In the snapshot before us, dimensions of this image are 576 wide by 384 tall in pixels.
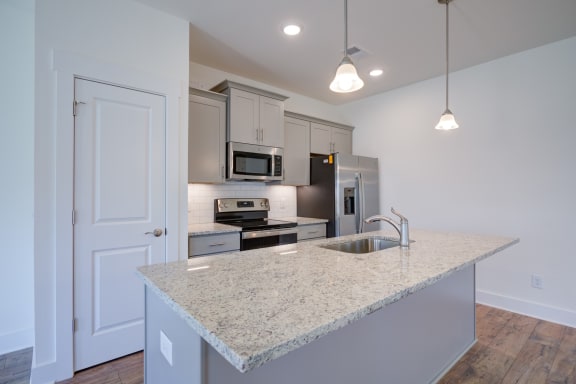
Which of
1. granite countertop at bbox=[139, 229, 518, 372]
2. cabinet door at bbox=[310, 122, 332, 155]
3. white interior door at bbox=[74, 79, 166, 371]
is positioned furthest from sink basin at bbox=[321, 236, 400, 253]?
cabinet door at bbox=[310, 122, 332, 155]

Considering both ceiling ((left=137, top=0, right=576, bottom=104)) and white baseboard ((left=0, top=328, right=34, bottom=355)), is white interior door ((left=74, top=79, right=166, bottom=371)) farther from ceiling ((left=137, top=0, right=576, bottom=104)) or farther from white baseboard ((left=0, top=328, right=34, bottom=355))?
ceiling ((left=137, top=0, right=576, bottom=104))

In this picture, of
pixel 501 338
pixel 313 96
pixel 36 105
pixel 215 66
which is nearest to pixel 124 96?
pixel 36 105

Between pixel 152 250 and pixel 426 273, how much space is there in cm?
197

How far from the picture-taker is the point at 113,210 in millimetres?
2127

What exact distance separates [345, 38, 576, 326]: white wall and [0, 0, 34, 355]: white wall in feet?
13.2

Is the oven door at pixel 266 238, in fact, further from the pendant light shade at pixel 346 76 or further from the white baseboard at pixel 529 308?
the white baseboard at pixel 529 308

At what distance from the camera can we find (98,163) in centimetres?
207

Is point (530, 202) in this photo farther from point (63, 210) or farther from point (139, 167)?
point (63, 210)

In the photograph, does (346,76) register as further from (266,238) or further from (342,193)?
(342,193)

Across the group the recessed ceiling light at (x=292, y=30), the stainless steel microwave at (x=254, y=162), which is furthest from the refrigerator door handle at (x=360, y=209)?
the recessed ceiling light at (x=292, y=30)

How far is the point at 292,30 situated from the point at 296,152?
5.20ft

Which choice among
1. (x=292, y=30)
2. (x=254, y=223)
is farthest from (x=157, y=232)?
(x=292, y=30)

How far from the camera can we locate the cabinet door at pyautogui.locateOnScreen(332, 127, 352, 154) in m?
4.32

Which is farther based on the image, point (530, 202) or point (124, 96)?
point (530, 202)
